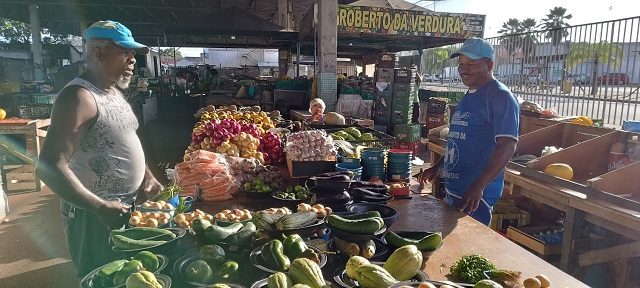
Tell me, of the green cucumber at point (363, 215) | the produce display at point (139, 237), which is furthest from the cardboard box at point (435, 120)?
the produce display at point (139, 237)

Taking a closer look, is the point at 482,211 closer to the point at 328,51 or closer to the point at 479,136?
the point at 479,136

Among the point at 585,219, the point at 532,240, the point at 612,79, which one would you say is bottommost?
the point at 532,240

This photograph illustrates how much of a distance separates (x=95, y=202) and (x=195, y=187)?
3.27ft

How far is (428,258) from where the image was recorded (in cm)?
204

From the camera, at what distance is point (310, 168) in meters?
3.53

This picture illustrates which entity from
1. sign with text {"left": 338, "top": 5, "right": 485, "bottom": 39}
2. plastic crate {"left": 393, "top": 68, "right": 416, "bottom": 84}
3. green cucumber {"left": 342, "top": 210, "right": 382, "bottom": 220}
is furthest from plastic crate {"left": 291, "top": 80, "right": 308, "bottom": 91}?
green cucumber {"left": 342, "top": 210, "right": 382, "bottom": 220}

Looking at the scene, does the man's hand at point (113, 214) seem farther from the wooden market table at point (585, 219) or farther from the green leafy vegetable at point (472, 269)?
the wooden market table at point (585, 219)

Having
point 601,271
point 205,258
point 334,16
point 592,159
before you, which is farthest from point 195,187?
point 334,16

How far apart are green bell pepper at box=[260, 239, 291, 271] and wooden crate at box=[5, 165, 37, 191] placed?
7359mm

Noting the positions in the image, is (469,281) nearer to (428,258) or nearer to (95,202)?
(428,258)

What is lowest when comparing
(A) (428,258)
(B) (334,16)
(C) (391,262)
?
(A) (428,258)

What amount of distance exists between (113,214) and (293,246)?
1.16 meters

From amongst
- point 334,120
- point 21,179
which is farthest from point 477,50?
point 21,179

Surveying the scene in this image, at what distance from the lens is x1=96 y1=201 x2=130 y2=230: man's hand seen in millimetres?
2215
